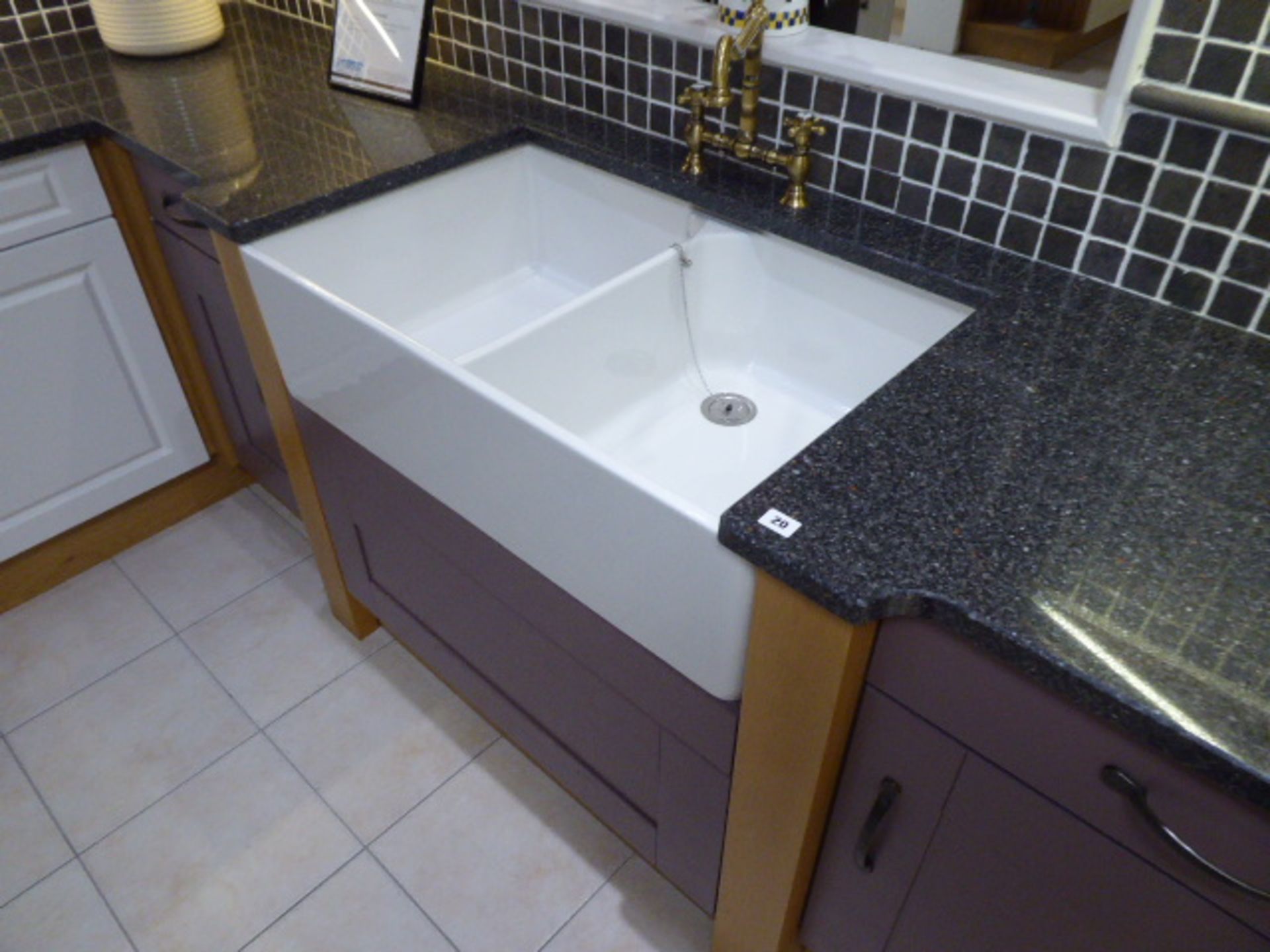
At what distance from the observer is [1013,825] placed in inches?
31.2

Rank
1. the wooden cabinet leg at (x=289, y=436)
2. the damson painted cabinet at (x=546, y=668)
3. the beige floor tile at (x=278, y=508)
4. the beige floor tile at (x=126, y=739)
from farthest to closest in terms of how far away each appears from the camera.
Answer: the beige floor tile at (x=278, y=508) < the beige floor tile at (x=126, y=739) < the wooden cabinet leg at (x=289, y=436) < the damson painted cabinet at (x=546, y=668)

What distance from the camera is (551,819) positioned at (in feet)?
4.95

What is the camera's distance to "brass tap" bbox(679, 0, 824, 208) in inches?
44.6

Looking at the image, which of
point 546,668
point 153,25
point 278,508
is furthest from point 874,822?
point 153,25

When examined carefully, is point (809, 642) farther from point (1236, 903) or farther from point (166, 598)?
point (166, 598)

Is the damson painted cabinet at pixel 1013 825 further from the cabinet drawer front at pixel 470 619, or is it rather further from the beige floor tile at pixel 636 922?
the beige floor tile at pixel 636 922

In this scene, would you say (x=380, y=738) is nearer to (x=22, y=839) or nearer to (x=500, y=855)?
(x=500, y=855)

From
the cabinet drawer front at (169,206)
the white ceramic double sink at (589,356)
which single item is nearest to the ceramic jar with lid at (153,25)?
the cabinet drawer front at (169,206)

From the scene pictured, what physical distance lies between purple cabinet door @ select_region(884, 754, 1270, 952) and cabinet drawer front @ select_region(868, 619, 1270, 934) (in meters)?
0.02

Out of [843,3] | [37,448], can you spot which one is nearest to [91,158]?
[37,448]

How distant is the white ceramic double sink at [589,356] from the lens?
0.89 metres

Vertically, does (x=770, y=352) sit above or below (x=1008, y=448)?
below

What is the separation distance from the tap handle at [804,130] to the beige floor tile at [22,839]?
1546 mm

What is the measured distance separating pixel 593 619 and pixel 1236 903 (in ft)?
→ 2.09
